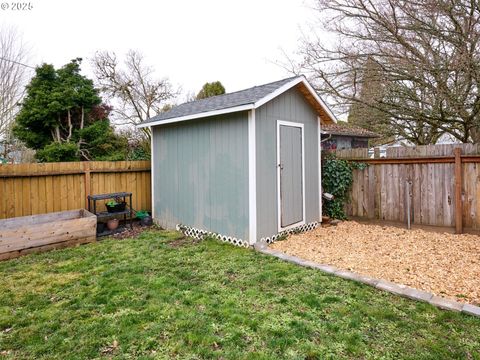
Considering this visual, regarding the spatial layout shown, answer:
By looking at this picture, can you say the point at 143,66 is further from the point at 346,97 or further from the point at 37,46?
the point at 346,97

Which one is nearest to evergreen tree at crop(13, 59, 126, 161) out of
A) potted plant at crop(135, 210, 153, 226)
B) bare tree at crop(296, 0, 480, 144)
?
potted plant at crop(135, 210, 153, 226)

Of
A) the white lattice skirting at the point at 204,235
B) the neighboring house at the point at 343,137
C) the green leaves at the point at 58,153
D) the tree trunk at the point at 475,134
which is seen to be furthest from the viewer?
the neighboring house at the point at 343,137

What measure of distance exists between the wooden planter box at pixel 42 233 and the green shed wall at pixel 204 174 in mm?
1592

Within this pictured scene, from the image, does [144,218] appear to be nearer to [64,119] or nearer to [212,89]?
[64,119]

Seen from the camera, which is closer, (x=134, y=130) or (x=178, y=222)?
(x=178, y=222)

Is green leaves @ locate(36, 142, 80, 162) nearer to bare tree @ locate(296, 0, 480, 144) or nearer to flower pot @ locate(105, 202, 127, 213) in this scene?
flower pot @ locate(105, 202, 127, 213)

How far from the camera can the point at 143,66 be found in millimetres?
13922

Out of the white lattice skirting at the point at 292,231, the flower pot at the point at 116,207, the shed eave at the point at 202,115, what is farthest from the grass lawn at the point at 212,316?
the shed eave at the point at 202,115

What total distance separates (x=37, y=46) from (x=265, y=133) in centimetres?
1119

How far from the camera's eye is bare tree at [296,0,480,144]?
4.96 metres

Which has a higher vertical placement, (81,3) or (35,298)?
(81,3)

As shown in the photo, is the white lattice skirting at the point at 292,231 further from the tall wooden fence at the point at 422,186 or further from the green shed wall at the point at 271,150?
the tall wooden fence at the point at 422,186

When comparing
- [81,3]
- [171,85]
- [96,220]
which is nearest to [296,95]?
[96,220]

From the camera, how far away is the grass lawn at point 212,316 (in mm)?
2129
